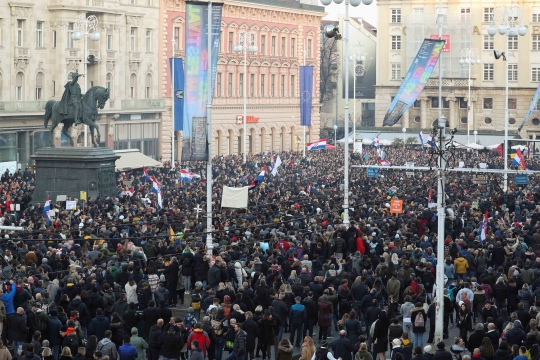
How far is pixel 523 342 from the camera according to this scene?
75.2 feet

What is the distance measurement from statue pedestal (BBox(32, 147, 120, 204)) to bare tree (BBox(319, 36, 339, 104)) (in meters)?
80.1

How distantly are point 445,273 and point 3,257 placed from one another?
9.66 m

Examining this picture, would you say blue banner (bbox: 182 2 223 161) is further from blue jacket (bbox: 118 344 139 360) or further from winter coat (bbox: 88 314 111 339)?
blue jacket (bbox: 118 344 139 360)

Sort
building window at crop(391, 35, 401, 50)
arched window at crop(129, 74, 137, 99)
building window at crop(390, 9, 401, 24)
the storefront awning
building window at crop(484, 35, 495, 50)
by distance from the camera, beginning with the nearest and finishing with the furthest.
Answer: the storefront awning → arched window at crop(129, 74, 137, 99) → building window at crop(484, 35, 495, 50) → building window at crop(390, 9, 401, 24) → building window at crop(391, 35, 401, 50)

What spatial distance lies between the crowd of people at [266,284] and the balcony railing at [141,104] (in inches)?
1461

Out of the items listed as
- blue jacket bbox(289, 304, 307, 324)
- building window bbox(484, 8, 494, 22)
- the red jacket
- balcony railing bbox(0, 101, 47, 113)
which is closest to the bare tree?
building window bbox(484, 8, 494, 22)

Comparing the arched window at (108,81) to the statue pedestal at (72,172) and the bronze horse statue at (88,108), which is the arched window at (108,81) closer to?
the bronze horse statue at (88,108)

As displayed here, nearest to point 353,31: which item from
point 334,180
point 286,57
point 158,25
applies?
point 286,57

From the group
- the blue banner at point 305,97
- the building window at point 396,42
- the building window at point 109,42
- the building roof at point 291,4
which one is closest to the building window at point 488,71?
the building window at point 396,42

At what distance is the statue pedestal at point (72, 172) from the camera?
49219 mm

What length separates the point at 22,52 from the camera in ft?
235

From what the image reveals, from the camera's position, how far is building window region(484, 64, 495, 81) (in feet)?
379

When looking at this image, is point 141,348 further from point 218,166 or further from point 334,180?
point 218,166

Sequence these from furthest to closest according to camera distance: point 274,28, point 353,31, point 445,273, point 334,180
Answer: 1. point 353,31
2. point 274,28
3. point 334,180
4. point 445,273
